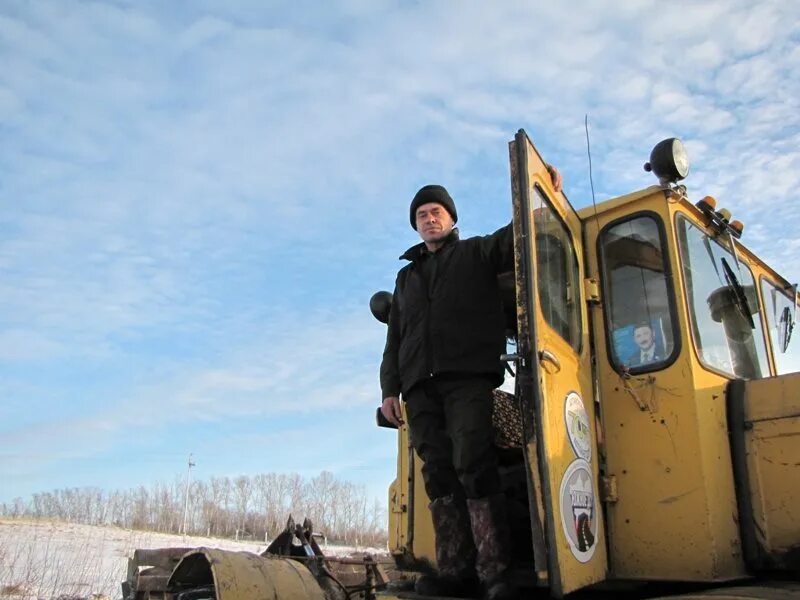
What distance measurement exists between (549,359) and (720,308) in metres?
1.47

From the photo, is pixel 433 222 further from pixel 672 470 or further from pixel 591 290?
pixel 672 470

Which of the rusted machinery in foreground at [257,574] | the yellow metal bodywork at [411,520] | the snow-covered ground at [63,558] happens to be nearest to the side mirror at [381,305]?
the yellow metal bodywork at [411,520]

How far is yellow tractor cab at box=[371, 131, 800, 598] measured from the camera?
2881 mm

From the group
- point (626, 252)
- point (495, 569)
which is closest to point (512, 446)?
point (495, 569)

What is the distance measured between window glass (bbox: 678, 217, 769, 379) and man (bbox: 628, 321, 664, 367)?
7.6 inches

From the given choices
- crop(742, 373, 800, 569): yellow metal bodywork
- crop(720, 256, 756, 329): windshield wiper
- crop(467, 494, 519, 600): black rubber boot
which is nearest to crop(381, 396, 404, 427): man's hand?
crop(467, 494, 519, 600): black rubber boot

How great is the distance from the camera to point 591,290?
360 cm

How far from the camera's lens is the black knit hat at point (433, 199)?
3.89m

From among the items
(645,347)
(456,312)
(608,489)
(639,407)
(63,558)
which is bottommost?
(63,558)

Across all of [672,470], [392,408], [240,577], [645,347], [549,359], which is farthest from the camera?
[392,408]

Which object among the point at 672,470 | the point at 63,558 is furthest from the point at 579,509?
the point at 63,558

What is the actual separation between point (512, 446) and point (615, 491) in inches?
21.3

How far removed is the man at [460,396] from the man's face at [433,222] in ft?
0.24

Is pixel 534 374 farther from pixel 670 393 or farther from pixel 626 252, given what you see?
pixel 626 252
